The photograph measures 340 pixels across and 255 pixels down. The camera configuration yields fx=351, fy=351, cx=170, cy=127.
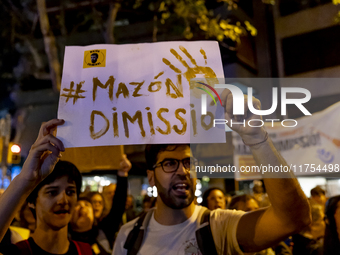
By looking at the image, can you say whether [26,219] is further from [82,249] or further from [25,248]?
[25,248]

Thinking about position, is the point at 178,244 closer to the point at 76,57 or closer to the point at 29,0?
the point at 76,57

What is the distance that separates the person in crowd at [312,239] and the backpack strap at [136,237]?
2.20 meters

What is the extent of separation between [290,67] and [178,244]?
13372 mm

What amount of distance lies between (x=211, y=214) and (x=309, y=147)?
4.72 ft

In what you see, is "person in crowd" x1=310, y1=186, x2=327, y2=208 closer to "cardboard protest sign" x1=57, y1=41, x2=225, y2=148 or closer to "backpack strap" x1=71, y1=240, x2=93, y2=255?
"backpack strap" x1=71, y1=240, x2=93, y2=255

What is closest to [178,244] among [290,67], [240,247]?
[240,247]

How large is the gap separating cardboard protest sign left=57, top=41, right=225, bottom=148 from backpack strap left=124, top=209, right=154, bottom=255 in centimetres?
67

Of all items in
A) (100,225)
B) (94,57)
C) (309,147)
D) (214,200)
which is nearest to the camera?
(94,57)

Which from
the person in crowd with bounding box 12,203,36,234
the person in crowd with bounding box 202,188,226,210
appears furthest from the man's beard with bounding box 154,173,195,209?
the person in crowd with bounding box 12,203,36,234

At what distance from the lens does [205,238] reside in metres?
2.02

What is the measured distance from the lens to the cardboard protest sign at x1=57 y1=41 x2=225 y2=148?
1.95 m

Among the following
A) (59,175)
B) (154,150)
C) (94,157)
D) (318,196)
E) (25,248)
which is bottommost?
(25,248)

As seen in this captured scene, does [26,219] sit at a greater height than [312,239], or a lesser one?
greater

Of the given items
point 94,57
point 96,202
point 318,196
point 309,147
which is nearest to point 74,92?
point 94,57
